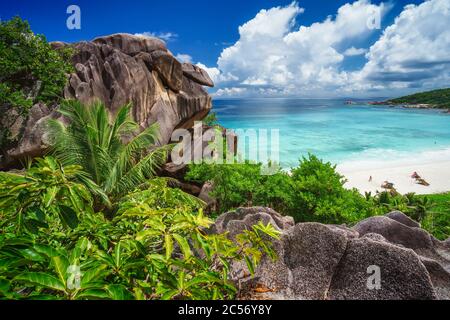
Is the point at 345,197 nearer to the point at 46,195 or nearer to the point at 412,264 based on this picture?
the point at 412,264

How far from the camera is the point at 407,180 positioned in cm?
2161

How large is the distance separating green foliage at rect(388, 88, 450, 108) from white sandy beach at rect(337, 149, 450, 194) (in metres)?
85.0

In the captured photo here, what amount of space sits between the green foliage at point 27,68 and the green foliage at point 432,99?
376ft

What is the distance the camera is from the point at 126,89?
1201 cm

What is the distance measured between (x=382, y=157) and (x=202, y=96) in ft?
92.6

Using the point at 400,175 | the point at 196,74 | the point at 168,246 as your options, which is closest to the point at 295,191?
the point at 168,246

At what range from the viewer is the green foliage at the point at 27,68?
9.79m

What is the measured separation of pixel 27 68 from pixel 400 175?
27624 mm

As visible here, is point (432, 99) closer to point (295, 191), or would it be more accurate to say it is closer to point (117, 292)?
point (295, 191)

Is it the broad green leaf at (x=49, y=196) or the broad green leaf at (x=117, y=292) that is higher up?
the broad green leaf at (x=49, y=196)

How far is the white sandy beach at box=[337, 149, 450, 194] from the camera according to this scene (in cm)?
1997

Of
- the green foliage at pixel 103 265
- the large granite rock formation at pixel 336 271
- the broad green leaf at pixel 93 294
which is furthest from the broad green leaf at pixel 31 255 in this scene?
the large granite rock formation at pixel 336 271

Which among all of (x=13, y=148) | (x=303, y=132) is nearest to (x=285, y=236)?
(x=13, y=148)

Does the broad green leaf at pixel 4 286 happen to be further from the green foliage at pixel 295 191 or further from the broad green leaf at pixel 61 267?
the green foliage at pixel 295 191
